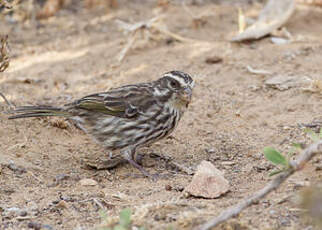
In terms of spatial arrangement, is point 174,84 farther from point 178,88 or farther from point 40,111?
point 40,111

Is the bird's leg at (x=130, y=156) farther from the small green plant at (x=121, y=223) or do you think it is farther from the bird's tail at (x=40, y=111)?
the small green plant at (x=121, y=223)

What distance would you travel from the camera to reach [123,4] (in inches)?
416

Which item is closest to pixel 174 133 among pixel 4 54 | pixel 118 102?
pixel 118 102

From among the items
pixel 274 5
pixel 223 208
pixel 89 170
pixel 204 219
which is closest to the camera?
pixel 204 219

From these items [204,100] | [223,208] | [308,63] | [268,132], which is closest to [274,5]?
[308,63]

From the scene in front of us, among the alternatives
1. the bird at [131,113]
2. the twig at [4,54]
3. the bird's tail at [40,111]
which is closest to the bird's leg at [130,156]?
the bird at [131,113]

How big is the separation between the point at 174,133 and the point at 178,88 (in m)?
0.74

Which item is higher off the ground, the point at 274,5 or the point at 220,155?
the point at 274,5

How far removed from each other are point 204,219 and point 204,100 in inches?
124

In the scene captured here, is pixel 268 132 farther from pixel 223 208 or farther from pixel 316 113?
pixel 223 208

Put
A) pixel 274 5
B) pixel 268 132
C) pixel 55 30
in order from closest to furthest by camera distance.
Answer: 1. pixel 268 132
2. pixel 274 5
3. pixel 55 30

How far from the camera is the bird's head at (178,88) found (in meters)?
5.80

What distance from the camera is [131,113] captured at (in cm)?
578

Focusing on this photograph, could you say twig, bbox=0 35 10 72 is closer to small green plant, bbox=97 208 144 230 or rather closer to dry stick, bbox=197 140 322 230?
small green plant, bbox=97 208 144 230
